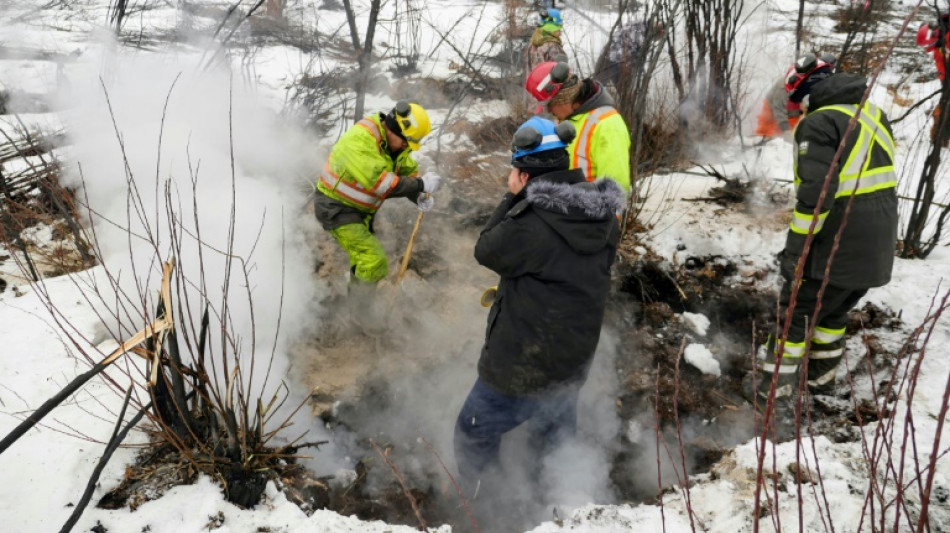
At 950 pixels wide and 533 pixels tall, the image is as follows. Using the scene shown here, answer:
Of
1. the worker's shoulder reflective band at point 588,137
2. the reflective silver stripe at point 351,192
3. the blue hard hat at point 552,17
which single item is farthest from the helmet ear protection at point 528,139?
the blue hard hat at point 552,17

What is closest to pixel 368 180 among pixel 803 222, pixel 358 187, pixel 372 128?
pixel 358 187

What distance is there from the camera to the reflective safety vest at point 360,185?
3.68 m

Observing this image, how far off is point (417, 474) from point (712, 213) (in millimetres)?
3566

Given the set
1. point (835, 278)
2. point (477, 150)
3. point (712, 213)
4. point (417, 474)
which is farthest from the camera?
point (477, 150)

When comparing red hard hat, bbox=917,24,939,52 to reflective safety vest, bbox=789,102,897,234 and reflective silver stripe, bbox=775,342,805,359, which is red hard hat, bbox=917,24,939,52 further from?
reflective silver stripe, bbox=775,342,805,359

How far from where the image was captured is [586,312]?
251 centimetres

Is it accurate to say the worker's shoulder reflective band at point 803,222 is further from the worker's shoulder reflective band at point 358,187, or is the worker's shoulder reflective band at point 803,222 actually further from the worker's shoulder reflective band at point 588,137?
the worker's shoulder reflective band at point 358,187

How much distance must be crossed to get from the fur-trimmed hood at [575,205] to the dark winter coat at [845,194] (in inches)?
49.2

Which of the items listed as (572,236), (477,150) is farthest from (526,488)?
(477,150)

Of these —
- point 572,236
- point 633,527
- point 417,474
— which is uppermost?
point 572,236

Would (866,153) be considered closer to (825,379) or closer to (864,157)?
(864,157)

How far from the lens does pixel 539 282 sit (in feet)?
7.97

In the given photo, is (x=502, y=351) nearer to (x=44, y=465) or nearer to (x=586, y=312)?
(x=586, y=312)

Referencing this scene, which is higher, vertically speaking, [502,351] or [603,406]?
[502,351]
